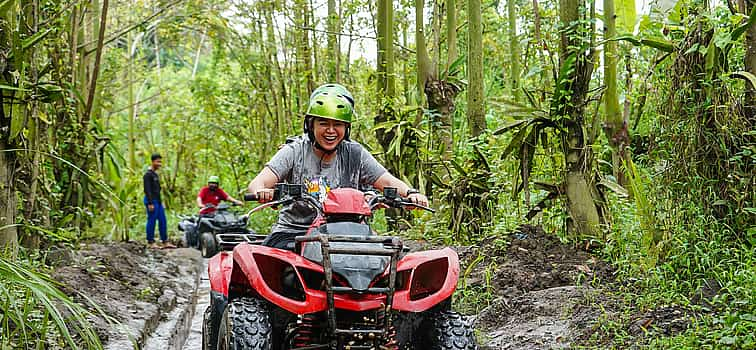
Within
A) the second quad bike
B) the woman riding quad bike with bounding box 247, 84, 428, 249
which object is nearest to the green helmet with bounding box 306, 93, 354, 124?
the woman riding quad bike with bounding box 247, 84, 428, 249

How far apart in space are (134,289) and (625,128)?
194 inches

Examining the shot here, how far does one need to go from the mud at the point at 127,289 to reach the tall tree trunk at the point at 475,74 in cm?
378

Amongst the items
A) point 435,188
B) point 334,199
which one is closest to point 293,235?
point 334,199

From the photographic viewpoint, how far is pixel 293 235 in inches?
204

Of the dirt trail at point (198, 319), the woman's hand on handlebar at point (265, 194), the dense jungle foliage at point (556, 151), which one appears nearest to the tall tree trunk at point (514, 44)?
the dense jungle foliage at point (556, 151)

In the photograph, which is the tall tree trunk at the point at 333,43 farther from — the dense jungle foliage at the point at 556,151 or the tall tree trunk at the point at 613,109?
the tall tree trunk at the point at 613,109

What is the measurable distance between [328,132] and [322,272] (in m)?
1.34

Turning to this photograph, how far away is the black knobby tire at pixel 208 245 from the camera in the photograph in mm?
17719

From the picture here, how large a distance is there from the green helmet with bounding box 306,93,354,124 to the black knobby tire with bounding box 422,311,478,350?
131cm

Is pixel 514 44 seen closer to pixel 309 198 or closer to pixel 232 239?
pixel 232 239

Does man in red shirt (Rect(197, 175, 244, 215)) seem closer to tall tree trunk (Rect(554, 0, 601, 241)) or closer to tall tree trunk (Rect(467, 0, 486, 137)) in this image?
tall tree trunk (Rect(467, 0, 486, 137))

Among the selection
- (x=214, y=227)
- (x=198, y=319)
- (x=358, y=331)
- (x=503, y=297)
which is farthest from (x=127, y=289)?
(x=214, y=227)

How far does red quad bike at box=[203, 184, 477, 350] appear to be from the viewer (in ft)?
14.1

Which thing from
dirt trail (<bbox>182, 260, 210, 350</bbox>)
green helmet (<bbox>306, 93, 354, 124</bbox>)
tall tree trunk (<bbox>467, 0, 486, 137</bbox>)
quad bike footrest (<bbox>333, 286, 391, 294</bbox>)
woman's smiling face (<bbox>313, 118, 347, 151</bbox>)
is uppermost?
tall tree trunk (<bbox>467, 0, 486, 137</bbox>)
